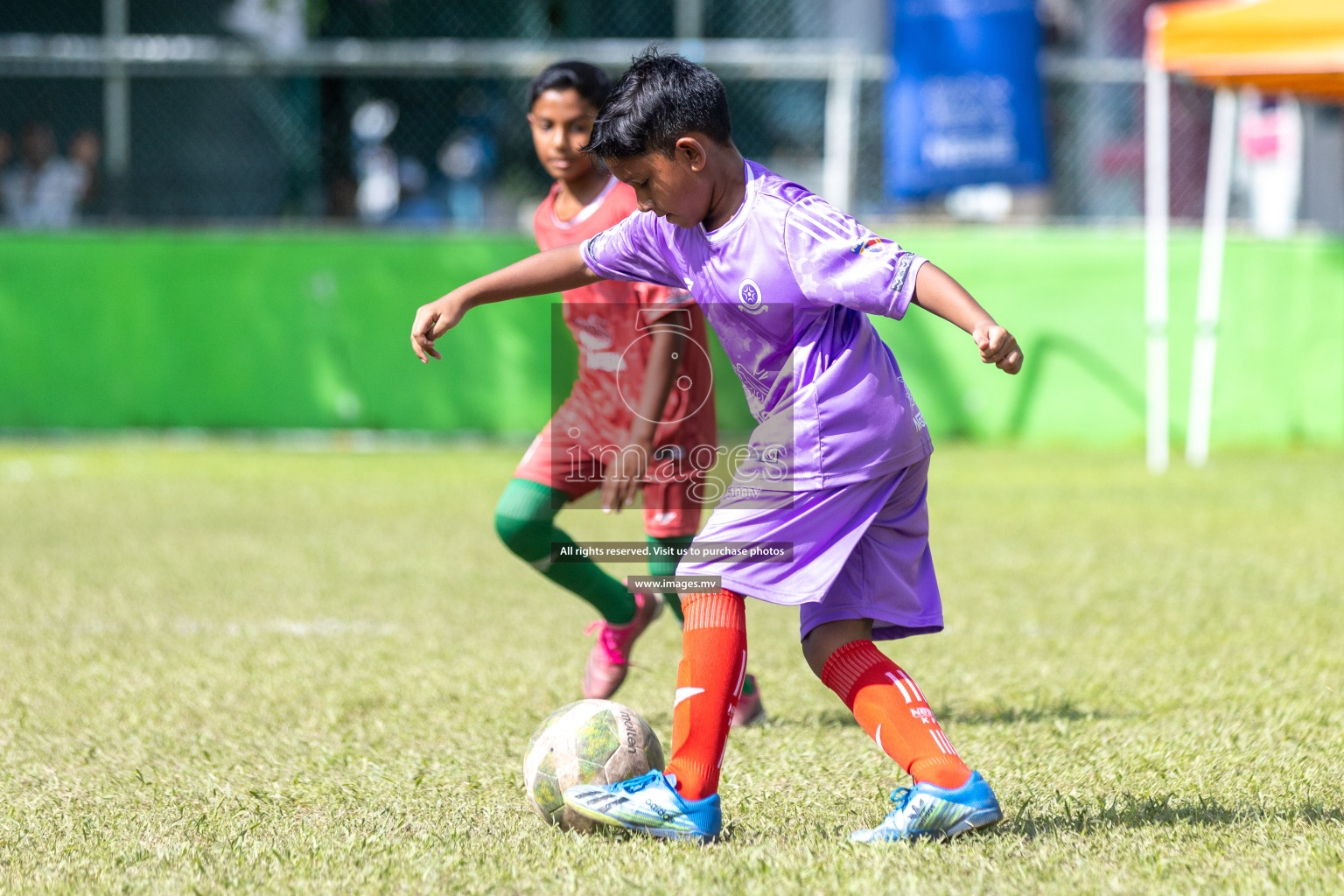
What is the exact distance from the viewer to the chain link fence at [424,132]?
12359mm

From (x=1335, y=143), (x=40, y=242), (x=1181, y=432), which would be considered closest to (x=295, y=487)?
(x=40, y=242)

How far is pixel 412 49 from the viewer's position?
1246 cm

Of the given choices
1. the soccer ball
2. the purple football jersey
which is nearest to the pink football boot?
the soccer ball

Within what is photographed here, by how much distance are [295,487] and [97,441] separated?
3.08 meters

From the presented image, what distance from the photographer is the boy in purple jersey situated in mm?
3020

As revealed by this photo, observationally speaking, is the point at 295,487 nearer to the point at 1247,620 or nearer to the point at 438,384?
the point at 438,384

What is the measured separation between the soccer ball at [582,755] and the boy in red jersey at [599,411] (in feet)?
3.24

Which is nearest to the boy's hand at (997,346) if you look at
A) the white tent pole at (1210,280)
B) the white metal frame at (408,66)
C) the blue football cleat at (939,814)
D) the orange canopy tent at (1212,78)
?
the blue football cleat at (939,814)

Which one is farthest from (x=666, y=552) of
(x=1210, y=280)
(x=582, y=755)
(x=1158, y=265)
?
(x=1210, y=280)

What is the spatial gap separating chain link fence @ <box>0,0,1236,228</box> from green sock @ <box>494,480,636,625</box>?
8116 millimetres

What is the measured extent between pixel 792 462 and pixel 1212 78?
26.9 feet

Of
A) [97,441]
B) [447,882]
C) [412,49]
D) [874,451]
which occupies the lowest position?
[97,441]

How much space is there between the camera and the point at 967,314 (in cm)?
283

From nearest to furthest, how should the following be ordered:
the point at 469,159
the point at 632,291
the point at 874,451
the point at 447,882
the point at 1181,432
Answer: the point at 447,882 < the point at 874,451 < the point at 632,291 < the point at 1181,432 < the point at 469,159
